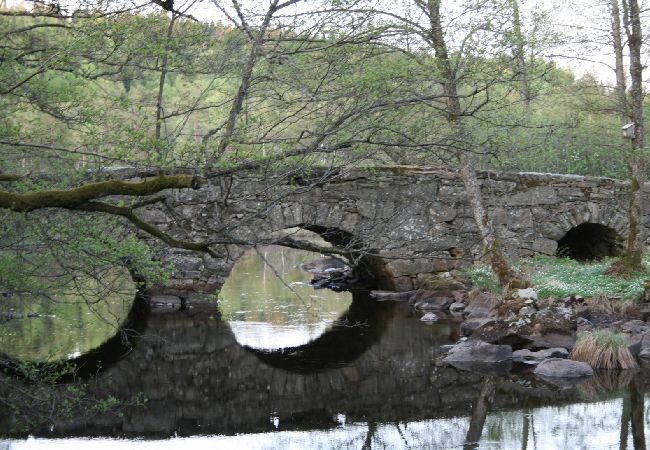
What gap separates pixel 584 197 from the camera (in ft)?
46.4

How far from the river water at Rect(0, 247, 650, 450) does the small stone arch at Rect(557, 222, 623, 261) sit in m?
4.62

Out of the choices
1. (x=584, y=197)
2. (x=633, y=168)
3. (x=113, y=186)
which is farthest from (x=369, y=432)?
(x=584, y=197)

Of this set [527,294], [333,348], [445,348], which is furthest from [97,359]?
[527,294]

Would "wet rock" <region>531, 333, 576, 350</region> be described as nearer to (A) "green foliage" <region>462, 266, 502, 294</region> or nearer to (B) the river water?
(B) the river water

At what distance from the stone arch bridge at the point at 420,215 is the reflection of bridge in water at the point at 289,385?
1.66 m

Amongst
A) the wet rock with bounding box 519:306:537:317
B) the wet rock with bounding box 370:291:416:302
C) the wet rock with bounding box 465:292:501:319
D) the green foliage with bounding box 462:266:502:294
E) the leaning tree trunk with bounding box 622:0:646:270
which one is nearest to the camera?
the wet rock with bounding box 519:306:537:317

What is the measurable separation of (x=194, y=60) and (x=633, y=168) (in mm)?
6064

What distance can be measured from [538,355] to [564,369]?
25.8 inches

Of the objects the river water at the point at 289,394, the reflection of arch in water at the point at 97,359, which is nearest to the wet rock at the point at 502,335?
the river water at the point at 289,394

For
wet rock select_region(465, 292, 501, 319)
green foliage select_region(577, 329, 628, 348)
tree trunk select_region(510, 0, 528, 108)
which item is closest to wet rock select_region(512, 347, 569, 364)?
green foliage select_region(577, 329, 628, 348)

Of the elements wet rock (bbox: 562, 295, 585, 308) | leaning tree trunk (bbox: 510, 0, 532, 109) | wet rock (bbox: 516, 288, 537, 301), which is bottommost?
wet rock (bbox: 562, 295, 585, 308)

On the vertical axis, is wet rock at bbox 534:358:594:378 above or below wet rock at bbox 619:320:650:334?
below

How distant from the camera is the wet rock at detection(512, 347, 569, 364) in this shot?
29.5 feet

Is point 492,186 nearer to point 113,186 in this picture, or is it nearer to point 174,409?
point 174,409
